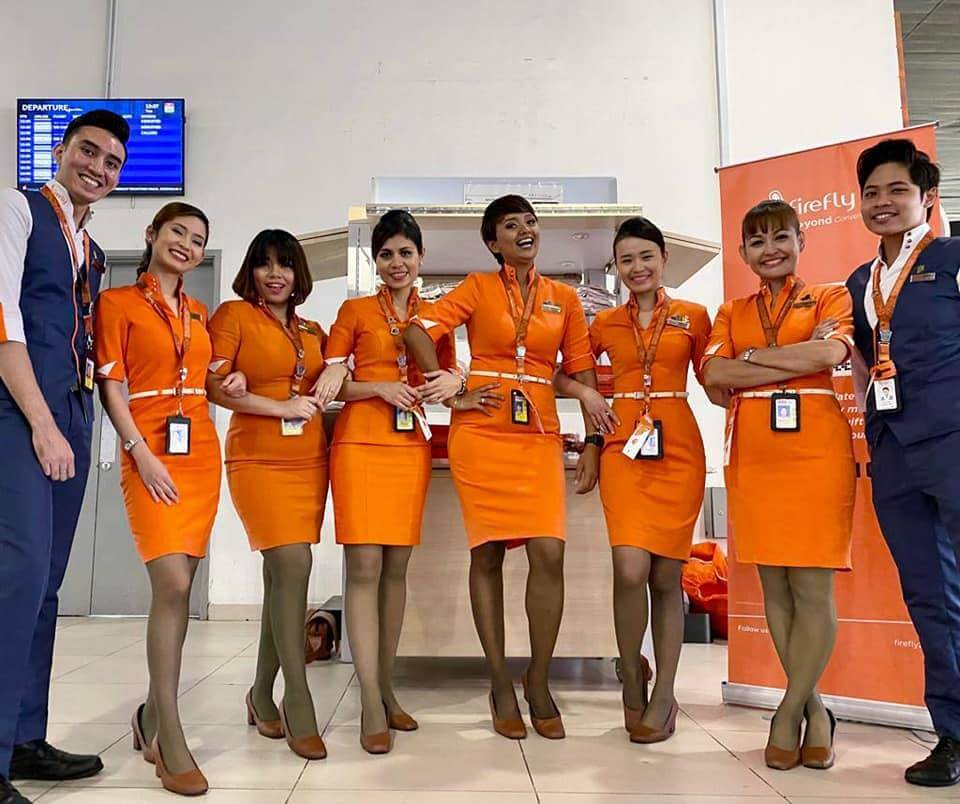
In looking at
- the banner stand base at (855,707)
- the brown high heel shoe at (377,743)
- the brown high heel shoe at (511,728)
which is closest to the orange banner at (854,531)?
the banner stand base at (855,707)

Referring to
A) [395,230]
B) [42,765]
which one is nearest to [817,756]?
[395,230]

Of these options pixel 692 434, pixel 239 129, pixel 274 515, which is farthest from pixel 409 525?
pixel 239 129

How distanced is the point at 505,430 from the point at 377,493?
0.46 metres

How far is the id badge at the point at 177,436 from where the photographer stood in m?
2.15

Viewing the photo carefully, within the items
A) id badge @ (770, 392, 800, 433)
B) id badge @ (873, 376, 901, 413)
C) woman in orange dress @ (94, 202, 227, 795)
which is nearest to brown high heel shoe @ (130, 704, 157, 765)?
woman in orange dress @ (94, 202, 227, 795)

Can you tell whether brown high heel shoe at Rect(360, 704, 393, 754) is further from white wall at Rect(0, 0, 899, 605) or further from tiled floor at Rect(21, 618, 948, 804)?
white wall at Rect(0, 0, 899, 605)

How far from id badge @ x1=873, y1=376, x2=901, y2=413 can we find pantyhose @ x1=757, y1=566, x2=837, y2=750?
50 centimetres

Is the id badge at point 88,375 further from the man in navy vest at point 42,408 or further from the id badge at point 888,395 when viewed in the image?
the id badge at point 888,395

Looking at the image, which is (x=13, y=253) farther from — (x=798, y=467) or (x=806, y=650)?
(x=806, y=650)

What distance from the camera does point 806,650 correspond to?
7.54 ft

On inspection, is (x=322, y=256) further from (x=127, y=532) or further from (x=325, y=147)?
(x=127, y=532)

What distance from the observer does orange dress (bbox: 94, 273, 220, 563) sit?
2.13m

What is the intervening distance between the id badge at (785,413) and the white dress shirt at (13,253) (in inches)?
80.0

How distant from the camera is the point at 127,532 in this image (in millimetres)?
5441
